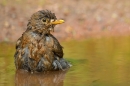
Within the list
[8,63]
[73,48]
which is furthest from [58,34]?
[8,63]

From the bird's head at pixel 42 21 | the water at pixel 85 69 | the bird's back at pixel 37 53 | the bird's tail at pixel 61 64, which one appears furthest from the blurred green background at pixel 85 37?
the bird's head at pixel 42 21

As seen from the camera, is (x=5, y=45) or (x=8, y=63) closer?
(x=8, y=63)

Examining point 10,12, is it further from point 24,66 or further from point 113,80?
point 113,80

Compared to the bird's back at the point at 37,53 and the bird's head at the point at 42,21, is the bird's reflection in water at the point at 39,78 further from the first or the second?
the bird's head at the point at 42,21

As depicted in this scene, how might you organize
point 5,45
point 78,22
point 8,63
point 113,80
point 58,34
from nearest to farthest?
point 113,80, point 8,63, point 5,45, point 58,34, point 78,22

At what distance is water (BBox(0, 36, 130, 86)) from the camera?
28.5 ft

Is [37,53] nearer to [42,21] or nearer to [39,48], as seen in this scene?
[39,48]

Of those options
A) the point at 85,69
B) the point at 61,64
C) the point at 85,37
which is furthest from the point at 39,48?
the point at 85,37

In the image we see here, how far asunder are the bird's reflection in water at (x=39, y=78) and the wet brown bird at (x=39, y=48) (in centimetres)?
11

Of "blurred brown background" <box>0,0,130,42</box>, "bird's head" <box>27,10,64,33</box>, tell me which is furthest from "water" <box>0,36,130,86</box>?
"blurred brown background" <box>0,0,130,42</box>

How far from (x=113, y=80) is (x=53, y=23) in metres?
1.78

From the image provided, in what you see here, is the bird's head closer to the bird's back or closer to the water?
the bird's back

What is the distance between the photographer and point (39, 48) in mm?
9344

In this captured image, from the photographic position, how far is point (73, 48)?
484 inches
